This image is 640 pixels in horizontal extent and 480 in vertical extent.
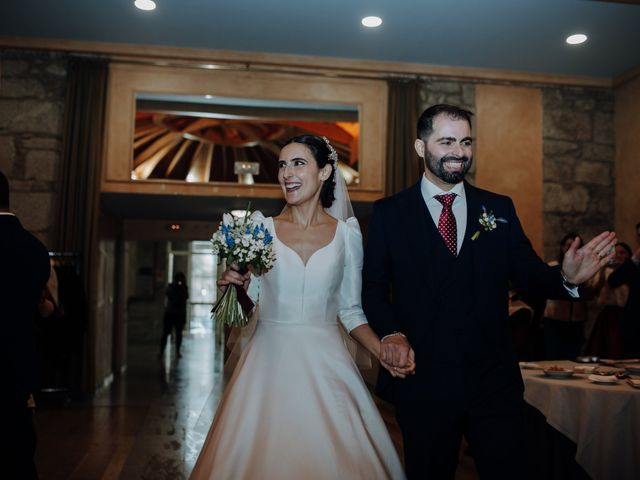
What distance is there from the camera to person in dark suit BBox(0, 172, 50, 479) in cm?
275

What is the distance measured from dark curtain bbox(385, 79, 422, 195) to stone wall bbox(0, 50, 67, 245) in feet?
12.0

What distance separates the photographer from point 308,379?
2395 millimetres

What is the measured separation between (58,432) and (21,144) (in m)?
3.19

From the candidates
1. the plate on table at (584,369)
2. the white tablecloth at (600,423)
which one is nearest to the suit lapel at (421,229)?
the white tablecloth at (600,423)

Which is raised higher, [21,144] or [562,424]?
[21,144]

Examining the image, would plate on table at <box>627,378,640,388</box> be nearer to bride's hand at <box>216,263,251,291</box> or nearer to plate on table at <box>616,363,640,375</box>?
plate on table at <box>616,363,640,375</box>

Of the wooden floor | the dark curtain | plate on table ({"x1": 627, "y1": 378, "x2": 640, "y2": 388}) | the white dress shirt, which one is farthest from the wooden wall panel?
the white dress shirt

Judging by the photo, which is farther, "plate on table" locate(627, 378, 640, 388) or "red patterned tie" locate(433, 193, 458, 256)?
"plate on table" locate(627, 378, 640, 388)

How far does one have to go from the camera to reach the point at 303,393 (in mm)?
2354

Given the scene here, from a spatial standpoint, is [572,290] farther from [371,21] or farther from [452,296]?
[371,21]

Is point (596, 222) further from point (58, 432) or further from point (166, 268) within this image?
point (166, 268)

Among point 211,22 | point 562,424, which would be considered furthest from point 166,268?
point 562,424

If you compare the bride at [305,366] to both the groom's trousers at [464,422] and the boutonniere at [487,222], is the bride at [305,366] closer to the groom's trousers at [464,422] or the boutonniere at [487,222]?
the groom's trousers at [464,422]

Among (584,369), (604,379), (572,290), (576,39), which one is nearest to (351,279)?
(572,290)
